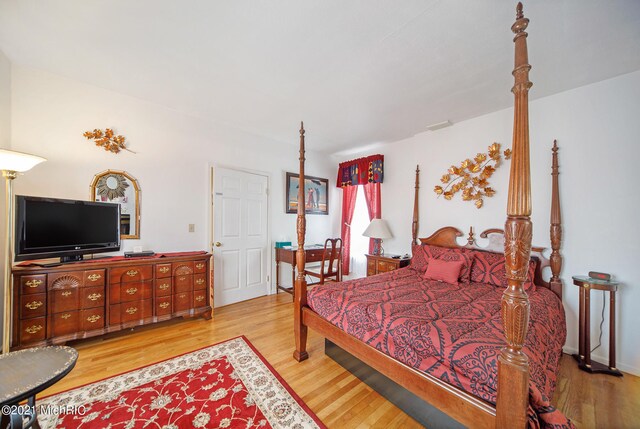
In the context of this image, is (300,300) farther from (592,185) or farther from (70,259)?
(592,185)

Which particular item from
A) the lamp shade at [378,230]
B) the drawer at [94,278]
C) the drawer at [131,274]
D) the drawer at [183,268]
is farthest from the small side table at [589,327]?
the drawer at [94,278]

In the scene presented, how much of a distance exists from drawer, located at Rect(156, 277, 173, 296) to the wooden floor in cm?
42

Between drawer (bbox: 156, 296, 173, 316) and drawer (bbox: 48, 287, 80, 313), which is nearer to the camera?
drawer (bbox: 48, 287, 80, 313)

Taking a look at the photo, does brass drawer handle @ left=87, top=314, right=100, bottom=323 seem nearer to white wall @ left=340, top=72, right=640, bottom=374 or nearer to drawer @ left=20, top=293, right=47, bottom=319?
drawer @ left=20, top=293, right=47, bottom=319

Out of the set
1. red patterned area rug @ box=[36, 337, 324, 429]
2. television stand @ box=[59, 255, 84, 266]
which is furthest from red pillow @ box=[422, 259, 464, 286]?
television stand @ box=[59, 255, 84, 266]

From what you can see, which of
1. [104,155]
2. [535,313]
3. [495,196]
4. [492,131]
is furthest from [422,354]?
[104,155]

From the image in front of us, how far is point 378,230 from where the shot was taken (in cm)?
382

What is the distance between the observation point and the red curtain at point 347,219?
4.69 m

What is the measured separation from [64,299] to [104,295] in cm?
27

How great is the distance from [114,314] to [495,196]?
4.38 m

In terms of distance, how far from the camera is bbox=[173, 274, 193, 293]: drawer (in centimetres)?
278

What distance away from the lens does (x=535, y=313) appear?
5.67ft

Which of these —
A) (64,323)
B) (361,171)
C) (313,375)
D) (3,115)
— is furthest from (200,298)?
(361,171)

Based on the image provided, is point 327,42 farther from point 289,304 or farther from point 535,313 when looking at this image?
point 289,304
